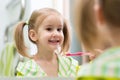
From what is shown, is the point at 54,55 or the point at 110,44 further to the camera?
the point at 54,55

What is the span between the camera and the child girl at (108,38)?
363 mm

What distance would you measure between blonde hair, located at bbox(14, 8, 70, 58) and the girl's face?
2 cm

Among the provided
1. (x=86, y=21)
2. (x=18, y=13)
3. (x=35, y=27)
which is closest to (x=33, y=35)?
(x=35, y=27)

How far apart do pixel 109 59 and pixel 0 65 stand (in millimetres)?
559

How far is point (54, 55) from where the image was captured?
89 cm

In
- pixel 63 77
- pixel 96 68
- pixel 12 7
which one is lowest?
pixel 63 77

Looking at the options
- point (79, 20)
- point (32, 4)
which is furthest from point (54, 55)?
point (79, 20)

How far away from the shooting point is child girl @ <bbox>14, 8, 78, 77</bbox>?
830 millimetres

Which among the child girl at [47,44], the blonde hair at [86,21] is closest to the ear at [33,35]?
the child girl at [47,44]

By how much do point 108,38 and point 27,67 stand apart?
47 centimetres

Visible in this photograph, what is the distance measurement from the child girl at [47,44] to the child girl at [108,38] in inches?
16.9

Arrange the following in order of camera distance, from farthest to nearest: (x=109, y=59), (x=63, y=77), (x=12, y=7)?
(x=12, y=7) → (x=63, y=77) → (x=109, y=59)

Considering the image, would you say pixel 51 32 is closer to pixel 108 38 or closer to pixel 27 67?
pixel 27 67

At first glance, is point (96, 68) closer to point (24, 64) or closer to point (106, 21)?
point (106, 21)
